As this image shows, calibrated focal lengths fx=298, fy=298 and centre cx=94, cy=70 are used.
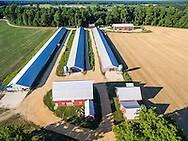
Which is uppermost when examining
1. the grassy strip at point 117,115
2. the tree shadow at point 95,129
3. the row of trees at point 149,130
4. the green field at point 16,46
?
the row of trees at point 149,130

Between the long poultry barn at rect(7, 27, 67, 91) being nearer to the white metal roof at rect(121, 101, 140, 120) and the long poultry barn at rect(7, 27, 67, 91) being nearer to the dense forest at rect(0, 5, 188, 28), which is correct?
the white metal roof at rect(121, 101, 140, 120)

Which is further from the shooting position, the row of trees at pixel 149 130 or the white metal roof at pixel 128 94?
the white metal roof at pixel 128 94

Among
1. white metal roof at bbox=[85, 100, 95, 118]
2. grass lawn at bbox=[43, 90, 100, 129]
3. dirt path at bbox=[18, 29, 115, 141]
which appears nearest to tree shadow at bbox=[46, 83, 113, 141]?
dirt path at bbox=[18, 29, 115, 141]

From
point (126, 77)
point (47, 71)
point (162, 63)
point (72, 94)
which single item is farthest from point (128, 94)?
point (162, 63)

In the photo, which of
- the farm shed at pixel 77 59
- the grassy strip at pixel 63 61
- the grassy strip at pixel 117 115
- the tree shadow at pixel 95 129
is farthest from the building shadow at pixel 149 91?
the grassy strip at pixel 63 61

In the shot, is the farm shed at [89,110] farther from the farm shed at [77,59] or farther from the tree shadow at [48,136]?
the farm shed at [77,59]

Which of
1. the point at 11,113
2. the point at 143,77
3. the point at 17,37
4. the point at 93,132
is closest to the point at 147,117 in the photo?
the point at 93,132

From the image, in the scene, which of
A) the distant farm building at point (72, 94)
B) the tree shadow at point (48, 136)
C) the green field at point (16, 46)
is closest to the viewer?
the tree shadow at point (48, 136)
